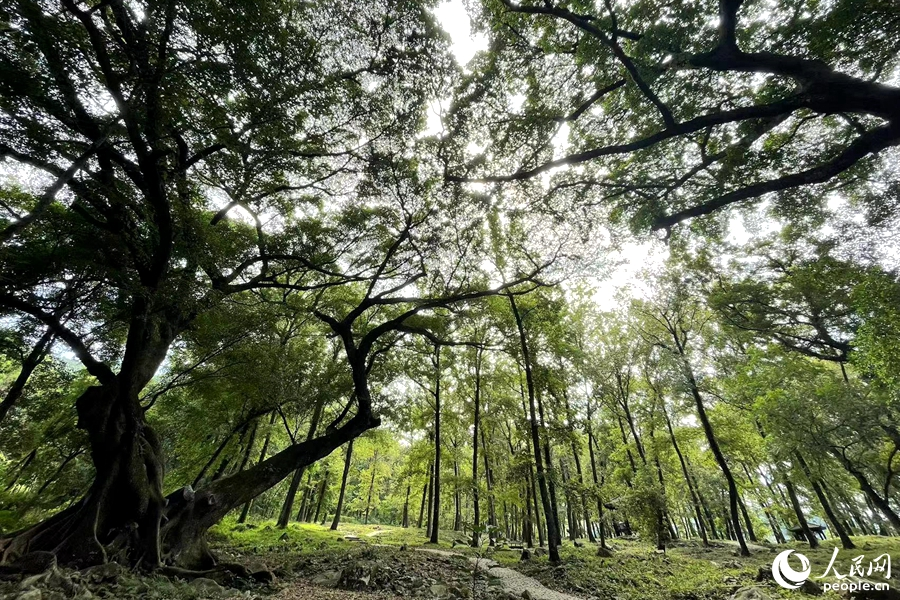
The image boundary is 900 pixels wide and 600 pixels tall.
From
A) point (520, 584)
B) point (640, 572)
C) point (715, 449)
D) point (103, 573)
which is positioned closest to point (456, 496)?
point (640, 572)

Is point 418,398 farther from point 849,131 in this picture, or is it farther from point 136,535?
point 849,131

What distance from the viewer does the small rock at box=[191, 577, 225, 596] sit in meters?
4.54

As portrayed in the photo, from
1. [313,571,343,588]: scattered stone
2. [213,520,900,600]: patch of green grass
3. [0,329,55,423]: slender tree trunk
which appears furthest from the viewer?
[0,329,55,423]: slender tree trunk

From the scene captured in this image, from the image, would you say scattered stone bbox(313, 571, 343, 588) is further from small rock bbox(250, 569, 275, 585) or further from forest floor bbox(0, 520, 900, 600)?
small rock bbox(250, 569, 275, 585)

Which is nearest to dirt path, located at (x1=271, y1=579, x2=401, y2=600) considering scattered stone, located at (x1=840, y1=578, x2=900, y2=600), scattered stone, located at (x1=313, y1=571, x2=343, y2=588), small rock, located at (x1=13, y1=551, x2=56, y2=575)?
scattered stone, located at (x1=313, y1=571, x2=343, y2=588)

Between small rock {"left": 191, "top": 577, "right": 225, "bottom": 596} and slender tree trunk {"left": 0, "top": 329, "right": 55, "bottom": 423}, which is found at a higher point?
slender tree trunk {"left": 0, "top": 329, "right": 55, "bottom": 423}

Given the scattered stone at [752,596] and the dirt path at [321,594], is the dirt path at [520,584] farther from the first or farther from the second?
the scattered stone at [752,596]

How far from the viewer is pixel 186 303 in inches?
237

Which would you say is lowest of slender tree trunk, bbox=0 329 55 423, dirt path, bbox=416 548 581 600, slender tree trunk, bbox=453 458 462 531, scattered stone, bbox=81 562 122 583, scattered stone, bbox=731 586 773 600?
dirt path, bbox=416 548 581 600

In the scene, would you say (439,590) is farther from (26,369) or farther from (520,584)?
(26,369)

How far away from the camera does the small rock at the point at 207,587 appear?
4535mm

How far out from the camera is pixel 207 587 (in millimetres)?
4707

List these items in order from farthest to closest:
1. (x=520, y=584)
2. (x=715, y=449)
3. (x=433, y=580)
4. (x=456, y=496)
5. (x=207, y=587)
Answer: (x=456, y=496) → (x=715, y=449) → (x=520, y=584) → (x=433, y=580) → (x=207, y=587)

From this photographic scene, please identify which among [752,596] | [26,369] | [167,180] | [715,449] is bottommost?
[752,596]
